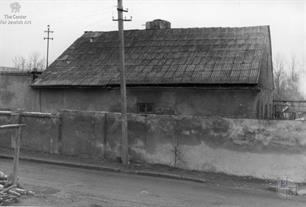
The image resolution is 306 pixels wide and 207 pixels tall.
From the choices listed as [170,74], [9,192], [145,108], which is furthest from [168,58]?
[9,192]

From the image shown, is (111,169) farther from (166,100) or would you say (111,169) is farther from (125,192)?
(166,100)

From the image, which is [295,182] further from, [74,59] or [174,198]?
[74,59]

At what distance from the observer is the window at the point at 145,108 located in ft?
60.1

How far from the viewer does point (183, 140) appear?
13672 millimetres

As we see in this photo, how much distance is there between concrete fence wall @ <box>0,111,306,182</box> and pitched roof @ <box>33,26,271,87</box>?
3684 mm

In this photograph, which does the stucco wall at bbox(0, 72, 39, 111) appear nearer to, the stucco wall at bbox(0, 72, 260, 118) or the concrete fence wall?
the stucco wall at bbox(0, 72, 260, 118)

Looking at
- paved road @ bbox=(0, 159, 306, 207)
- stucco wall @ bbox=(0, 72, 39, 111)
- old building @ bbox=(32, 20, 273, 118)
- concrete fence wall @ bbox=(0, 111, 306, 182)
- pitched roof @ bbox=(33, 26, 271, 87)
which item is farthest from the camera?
stucco wall @ bbox=(0, 72, 39, 111)

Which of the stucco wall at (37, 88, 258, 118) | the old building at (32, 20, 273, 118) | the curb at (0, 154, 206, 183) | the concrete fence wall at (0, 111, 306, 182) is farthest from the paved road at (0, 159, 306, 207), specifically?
the old building at (32, 20, 273, 118)

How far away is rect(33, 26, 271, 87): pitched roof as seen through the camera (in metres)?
17.5

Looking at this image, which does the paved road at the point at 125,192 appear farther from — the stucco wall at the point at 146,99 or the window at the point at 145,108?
the window at the point at 145,108

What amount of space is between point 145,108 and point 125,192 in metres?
8.67

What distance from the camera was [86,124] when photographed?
15.2 metres

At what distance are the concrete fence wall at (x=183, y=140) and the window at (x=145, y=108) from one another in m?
3.68

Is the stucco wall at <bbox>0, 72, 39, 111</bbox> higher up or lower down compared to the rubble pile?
higher up
